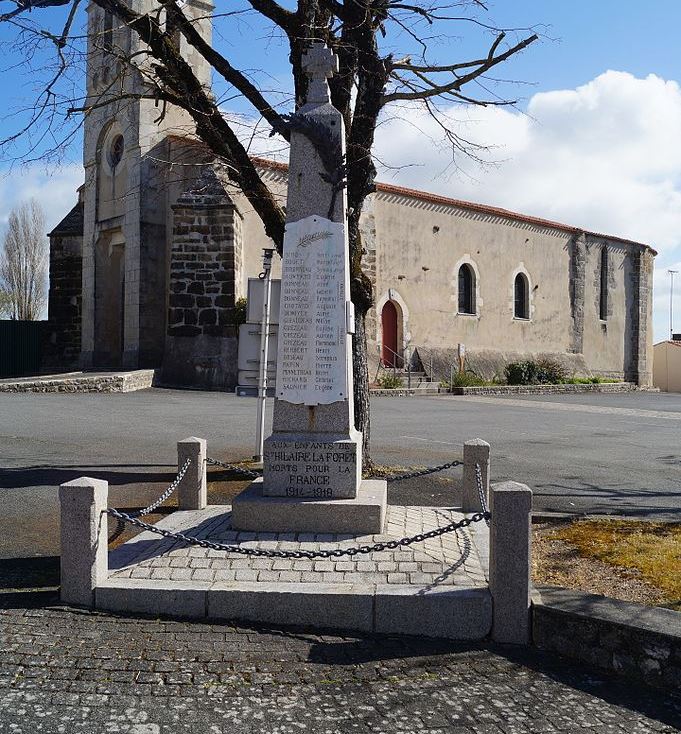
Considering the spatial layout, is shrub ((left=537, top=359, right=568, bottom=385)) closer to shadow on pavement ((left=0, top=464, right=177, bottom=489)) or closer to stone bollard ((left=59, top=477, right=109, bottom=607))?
shadow on pavement ((left=0, top=464, right=177, bottom=489))

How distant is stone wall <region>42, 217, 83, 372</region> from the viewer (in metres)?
24.3

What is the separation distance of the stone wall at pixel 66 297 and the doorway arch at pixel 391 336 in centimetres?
1001

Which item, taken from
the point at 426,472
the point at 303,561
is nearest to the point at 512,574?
the point at 303,561

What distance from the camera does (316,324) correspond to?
590 centimetres

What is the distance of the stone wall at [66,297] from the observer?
24297 millimetres

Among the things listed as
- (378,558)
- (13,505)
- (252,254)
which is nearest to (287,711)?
(378,558)

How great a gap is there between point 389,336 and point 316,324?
20400 mm

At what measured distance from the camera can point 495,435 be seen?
42.7 ft

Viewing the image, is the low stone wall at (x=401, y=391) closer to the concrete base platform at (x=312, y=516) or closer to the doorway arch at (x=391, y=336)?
the doorway arch at (x=391, y=336)

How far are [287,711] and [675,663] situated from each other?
6.08 feet

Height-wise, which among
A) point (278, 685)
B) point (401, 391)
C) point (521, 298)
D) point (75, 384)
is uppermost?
point (521, 298)

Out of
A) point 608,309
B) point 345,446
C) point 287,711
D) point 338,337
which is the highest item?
point 608,309

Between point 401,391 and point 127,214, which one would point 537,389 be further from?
point 127,214

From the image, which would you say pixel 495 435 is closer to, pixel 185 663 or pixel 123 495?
pixel 123 495
